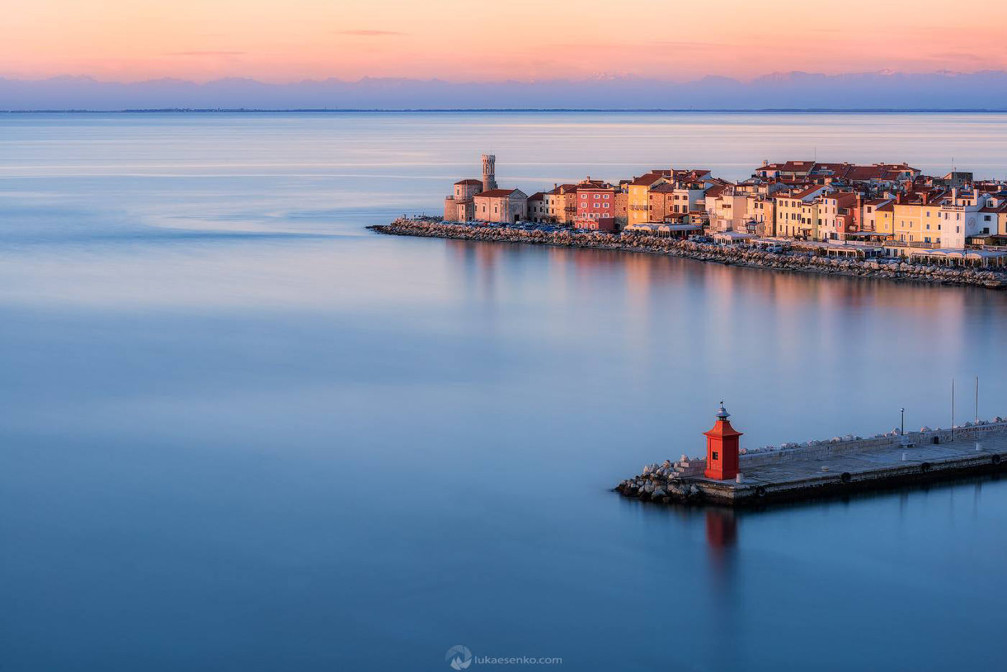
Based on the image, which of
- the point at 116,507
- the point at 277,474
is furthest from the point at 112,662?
the point at 277,474

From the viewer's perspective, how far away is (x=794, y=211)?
23.0 meters

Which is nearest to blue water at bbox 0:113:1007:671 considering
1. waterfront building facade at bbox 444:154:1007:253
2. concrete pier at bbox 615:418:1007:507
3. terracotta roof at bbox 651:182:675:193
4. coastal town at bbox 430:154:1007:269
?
concrete pier at bbox 615:418:1007:507

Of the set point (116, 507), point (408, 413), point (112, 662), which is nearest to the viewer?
point (112, 662)

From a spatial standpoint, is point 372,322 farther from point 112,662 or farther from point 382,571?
point 112,662

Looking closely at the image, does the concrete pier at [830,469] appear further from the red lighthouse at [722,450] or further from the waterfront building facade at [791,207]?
the waterfront building facade at [791,207]

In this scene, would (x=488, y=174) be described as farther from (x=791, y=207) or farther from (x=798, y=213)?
(x=798, y=213)

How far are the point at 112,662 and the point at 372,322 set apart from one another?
969 cm

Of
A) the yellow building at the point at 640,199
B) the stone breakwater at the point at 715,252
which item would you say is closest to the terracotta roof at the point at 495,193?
the stone breakwater at the point at 715,252

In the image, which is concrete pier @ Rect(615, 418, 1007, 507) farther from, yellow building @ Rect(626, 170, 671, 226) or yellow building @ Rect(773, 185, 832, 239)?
yellow building @ Rect(626, 170, 671, 226)

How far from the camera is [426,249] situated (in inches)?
957

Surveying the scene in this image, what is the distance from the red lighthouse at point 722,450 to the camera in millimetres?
8523

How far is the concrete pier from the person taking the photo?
8.52 meters

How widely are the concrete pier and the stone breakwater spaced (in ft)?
31.8

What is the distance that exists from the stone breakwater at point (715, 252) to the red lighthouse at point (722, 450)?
1086cm
